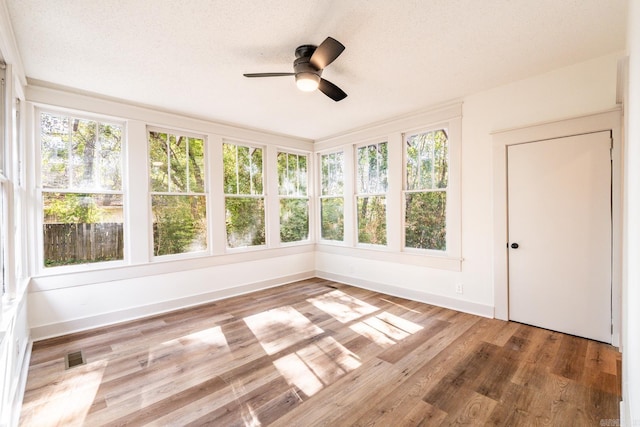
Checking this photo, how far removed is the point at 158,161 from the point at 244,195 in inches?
53.6

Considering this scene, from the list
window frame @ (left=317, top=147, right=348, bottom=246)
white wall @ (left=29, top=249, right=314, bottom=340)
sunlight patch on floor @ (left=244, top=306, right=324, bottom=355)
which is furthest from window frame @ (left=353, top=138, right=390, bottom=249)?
sunlight patch on floor @ (left=244, top=306, right=324, bottom=355)

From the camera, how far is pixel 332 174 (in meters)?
5.57

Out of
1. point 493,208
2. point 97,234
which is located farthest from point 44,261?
point 493,208

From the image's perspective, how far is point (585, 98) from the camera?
2.83 m

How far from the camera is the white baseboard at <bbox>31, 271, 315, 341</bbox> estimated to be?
311 centimetres

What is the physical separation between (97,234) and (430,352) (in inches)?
158

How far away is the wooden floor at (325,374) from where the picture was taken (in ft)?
6.23

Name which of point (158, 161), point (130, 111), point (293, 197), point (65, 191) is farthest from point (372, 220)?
point (65, 191)

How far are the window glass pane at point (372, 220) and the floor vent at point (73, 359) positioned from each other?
395 centimetres

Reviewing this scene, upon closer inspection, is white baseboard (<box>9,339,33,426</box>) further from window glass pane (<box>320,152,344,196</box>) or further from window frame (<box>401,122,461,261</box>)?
window glass pane (<box>320,152,344,196</box>)

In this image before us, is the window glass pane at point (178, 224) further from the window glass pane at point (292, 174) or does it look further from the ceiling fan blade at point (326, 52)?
the ceiling fan blade at point (326, 52)

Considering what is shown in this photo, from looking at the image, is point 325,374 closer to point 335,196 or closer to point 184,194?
point 184,194

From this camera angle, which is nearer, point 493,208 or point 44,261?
point 44,261

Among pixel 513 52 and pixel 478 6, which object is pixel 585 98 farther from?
pixel 478 6
